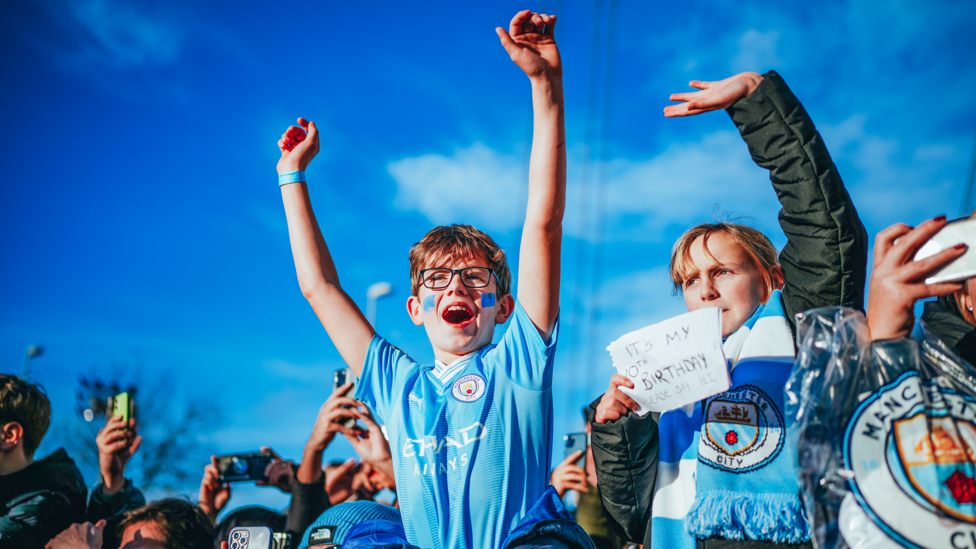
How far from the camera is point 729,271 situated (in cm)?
227

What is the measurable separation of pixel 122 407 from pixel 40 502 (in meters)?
0.62

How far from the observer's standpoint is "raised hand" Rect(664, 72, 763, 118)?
2.01m

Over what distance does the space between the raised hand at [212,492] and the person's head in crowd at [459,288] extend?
2.65 m

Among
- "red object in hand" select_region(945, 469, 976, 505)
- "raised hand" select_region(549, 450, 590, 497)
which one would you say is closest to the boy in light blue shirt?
"red object in hand" select_region(945, 469, 976, 505)

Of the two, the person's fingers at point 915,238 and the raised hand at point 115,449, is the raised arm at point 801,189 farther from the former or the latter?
the raised hand at point 115,449

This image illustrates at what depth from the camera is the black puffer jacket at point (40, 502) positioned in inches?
132

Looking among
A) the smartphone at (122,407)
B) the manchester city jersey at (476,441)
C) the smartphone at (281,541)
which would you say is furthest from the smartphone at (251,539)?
the smartphone at (122,407)

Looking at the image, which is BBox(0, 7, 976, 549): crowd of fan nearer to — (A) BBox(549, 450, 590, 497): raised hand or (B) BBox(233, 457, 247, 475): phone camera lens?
(A) BBox(549, 450, 590, 497): raised hand

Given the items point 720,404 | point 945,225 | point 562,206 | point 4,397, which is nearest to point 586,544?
point 720,404

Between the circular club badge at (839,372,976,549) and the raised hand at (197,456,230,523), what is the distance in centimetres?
399

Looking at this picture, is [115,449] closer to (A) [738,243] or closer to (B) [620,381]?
(B) [620,381]

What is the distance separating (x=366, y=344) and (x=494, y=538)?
83 cm

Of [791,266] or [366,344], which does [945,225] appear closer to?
[791,266]

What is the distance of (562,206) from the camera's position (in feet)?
7.09
